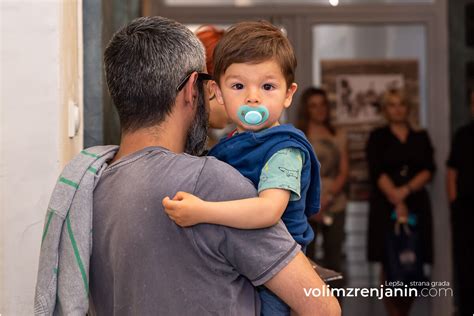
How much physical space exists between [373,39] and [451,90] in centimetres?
79

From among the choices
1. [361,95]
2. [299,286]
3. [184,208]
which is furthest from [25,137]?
[361,95]

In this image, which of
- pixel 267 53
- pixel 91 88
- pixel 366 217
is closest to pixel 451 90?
pixel 366 217

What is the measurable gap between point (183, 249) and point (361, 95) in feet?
18.1

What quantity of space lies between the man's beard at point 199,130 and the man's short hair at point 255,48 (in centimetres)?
9

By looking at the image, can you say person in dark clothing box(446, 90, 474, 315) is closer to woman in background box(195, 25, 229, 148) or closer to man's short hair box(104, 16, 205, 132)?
woman in background box(195, 25, 229, 148)

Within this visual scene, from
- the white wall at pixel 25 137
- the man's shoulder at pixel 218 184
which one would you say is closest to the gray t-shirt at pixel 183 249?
the man's shoulder at pixel 218 184

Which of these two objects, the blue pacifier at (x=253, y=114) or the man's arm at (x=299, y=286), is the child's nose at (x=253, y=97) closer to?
the blue pacifier at (x=253, y=114)

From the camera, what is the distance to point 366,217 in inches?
281

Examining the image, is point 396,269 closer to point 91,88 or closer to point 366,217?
point 366,217

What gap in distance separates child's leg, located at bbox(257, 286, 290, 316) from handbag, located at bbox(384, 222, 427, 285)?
4.28m

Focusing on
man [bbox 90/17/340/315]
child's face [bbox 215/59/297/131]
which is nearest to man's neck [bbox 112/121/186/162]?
man [bbox 90/17/340/315]

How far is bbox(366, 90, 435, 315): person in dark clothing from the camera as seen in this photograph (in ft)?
21.0

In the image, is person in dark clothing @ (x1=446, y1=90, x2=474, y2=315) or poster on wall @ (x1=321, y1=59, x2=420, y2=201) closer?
person in dark clothing @ (x1=446, y1=90, x2=474, y2=315)

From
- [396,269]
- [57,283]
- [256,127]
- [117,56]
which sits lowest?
[396,269]
